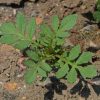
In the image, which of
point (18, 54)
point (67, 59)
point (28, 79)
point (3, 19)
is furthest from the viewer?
point (3, 19)

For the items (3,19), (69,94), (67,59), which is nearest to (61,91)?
(69,94)

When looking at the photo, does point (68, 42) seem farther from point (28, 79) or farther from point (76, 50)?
point (28, 79)

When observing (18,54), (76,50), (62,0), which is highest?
(62,0)

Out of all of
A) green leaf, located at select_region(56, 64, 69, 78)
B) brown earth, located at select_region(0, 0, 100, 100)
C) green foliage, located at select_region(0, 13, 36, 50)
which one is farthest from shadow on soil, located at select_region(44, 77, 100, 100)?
green foliage, located at select_region(0, 13, 36, 50)

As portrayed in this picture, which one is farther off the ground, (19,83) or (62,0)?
(62,0)

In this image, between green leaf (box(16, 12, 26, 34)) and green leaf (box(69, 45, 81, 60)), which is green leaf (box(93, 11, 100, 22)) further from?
green leaf (box(16, 12, 26, 34))

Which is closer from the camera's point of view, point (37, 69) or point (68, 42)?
point (37, 69)

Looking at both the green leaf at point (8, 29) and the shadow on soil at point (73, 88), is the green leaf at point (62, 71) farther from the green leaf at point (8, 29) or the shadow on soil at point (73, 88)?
the green leaf at point (8, 29)

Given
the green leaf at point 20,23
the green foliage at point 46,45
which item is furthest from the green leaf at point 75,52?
the green leaf at point 20,23
